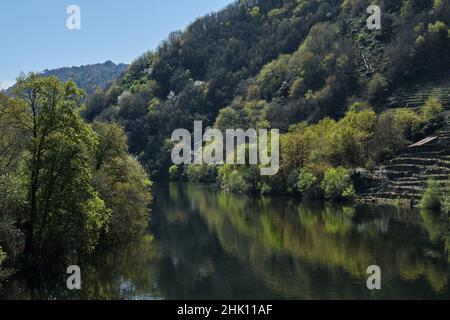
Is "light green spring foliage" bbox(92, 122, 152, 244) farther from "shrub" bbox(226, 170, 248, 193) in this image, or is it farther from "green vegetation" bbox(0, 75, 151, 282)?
"shrub" bbox(226, 170, 248, 193)

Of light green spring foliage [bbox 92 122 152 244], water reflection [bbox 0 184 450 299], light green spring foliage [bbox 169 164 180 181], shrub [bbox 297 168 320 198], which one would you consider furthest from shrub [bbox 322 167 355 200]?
light green spring foliage [bbox 169 164 180 181]

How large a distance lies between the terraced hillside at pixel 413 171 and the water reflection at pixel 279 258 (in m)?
8.37

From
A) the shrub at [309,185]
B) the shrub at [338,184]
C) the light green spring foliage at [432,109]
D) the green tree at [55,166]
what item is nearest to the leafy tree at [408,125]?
the light green spring foliage at [432,109]

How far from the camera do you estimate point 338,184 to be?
98562 millimetres

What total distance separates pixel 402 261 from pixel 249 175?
2885 inches

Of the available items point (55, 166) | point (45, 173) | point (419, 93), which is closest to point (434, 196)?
point (55, 166)

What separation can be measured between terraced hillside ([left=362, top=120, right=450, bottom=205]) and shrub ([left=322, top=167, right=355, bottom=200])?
3181mm

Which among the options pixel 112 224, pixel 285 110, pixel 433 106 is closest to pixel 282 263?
pixel 112 224

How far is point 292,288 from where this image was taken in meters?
40.4

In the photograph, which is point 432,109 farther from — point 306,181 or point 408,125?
point 306,181

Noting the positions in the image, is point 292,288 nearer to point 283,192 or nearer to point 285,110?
point 283,192

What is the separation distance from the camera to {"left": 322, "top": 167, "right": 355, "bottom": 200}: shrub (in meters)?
97.9

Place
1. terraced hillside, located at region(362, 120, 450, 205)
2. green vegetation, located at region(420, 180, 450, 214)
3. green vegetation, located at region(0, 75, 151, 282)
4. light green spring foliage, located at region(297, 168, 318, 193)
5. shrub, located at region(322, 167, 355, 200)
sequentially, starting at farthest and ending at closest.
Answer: light green spring foliage, located at region(297, 168, 318, 193)
shrub, located at region(322, 167, 355, 200)
terraced hillside, located at region(362, 120, 450, 205)
green vegetation, located at region(420, 180, 450, 214)
green vegetation, located at region(0, 75, 151, 282)

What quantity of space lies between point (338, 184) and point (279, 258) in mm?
49797
